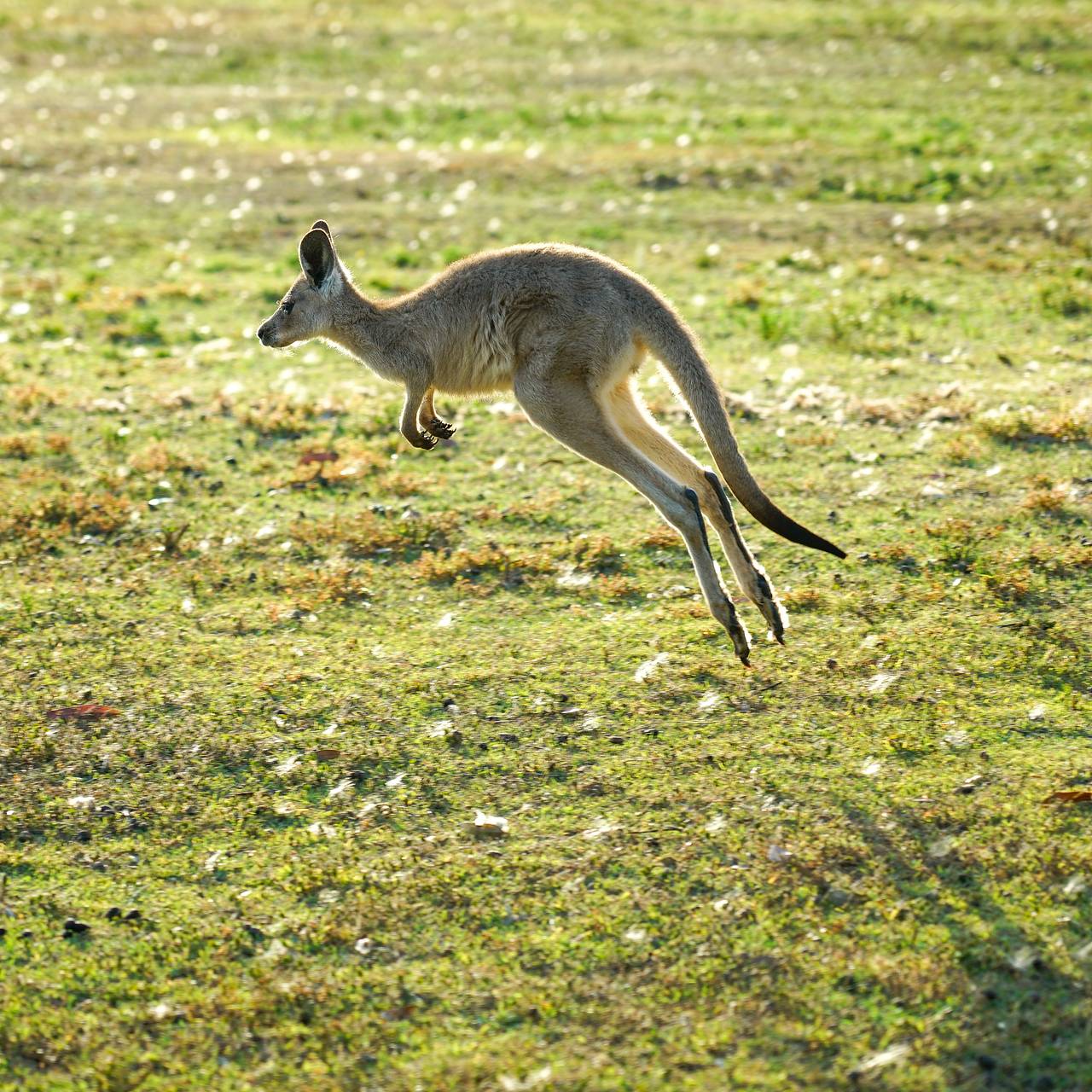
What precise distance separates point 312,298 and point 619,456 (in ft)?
5.65

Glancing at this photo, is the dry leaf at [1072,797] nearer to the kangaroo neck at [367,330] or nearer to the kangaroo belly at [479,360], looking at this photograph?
the kangaroo belly at [479,360]

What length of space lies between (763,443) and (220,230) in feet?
21.9

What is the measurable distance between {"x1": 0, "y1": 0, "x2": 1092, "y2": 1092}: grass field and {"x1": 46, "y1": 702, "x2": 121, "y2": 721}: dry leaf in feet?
0.09

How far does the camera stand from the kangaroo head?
664 centimetres

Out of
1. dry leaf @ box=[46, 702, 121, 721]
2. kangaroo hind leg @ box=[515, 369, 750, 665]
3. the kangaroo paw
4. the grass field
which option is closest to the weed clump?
the grass field

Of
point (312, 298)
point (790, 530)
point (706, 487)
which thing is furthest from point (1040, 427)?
point (312, 298)

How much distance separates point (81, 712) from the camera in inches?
231

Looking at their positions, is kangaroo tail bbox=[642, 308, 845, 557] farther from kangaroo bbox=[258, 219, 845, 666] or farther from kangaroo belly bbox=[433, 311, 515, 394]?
kangaroo belly bbox=[433, 311, 515, 394]

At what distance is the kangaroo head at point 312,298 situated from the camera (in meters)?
6.64

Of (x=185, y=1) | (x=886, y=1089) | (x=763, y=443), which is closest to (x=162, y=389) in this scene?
(x=763, y=443)

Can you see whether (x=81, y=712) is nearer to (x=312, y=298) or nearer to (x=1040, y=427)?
(x=312, y=298)

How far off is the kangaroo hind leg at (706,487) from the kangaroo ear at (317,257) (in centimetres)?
143

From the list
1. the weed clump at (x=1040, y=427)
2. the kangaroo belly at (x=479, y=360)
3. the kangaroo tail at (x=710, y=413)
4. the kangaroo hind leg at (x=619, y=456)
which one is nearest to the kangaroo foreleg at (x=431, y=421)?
the kangaroo belly at (x=479, y=360)

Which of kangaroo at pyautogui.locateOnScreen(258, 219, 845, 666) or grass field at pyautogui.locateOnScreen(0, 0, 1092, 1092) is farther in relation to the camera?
kangaroo at pyautogui.locateOnScreen(258, 219, 845, 666)
